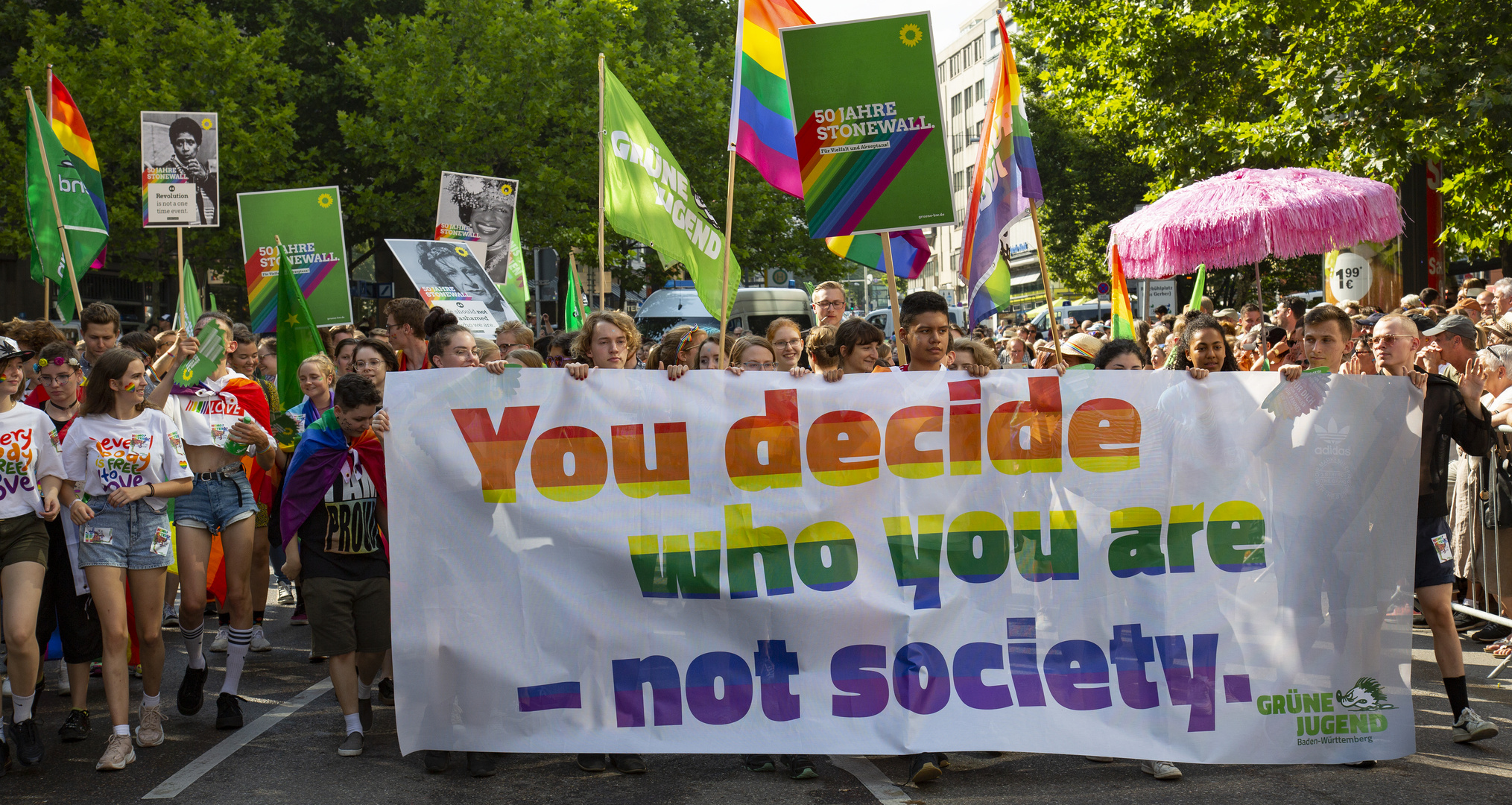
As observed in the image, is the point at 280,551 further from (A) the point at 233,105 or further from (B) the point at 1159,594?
(A) the point at 233,105

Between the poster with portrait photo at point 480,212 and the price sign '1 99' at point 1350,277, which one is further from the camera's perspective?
the price sign '1 99' at point 1350,277

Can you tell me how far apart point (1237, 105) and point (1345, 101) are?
202 inches

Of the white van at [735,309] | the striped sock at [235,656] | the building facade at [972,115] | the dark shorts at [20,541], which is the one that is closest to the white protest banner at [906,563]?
the striped sock at [235,656]

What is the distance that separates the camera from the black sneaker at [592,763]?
5242 mm

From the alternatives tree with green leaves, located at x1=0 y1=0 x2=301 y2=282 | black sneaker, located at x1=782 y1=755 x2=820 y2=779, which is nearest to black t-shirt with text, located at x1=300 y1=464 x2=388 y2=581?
black sneaker, located at x1=782 y1=755 x2=820 y2=779

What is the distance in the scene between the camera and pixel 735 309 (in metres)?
28.0

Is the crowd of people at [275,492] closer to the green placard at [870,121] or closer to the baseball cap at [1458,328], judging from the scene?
the baseball cap at [1458,328]

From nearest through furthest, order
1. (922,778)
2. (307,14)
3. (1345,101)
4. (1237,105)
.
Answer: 1. (922,778)
2. (1345,101)
3. (1237,105)
4. (307,14)

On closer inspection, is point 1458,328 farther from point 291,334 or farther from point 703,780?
point 291,334

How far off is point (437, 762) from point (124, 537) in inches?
67.3

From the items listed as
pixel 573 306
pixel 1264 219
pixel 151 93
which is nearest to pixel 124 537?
pixel 573 306

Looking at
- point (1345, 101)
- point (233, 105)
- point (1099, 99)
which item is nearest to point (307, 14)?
point (233, 105)

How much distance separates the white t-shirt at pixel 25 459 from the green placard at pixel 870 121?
3.61 m

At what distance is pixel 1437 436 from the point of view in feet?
17.9
